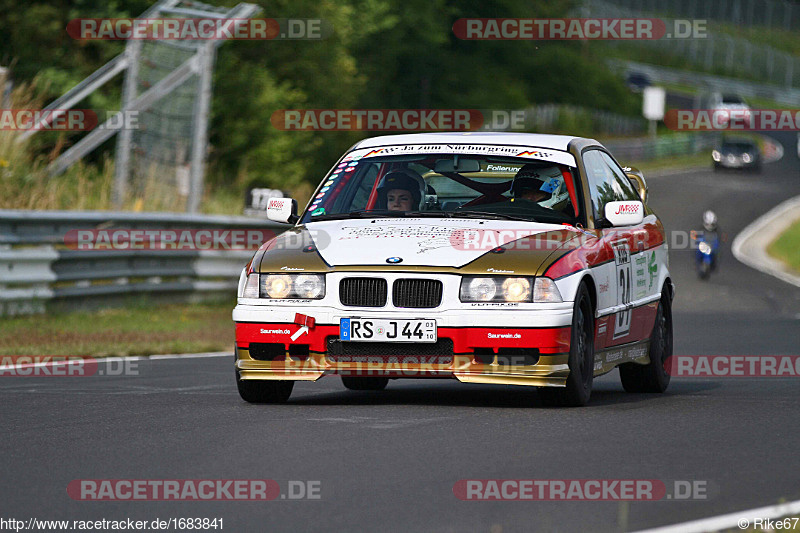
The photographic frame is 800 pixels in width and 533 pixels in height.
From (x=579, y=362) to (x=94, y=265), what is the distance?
8.81 m

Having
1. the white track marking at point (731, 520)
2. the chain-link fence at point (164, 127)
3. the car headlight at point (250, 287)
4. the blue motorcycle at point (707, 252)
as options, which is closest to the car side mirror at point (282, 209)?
the car headlight at point (250, 287)

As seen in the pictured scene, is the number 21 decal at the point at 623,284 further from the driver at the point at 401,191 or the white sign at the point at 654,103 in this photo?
the white sign at the point at 654,103

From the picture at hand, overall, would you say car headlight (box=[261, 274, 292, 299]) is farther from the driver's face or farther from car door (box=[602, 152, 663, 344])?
car door (box=[602, 152, 663, 344])

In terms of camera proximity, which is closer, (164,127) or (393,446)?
(393,446)

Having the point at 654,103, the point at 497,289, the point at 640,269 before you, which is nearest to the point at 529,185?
the point at 640,269

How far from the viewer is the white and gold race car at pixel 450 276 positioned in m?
8.48

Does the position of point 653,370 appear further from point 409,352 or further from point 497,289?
point 409,352

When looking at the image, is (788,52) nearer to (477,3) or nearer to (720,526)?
(477,3)

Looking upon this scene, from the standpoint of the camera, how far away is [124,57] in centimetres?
2292

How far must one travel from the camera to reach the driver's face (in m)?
9.67

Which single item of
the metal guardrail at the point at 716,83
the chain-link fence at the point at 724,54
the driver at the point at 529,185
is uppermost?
the chain-link fence at the point at 724,54

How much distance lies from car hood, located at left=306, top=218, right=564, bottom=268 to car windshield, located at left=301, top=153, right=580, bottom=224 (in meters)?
0.24

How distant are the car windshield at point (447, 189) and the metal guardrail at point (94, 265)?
19.0ft

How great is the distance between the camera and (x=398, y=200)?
9695 millimetres
